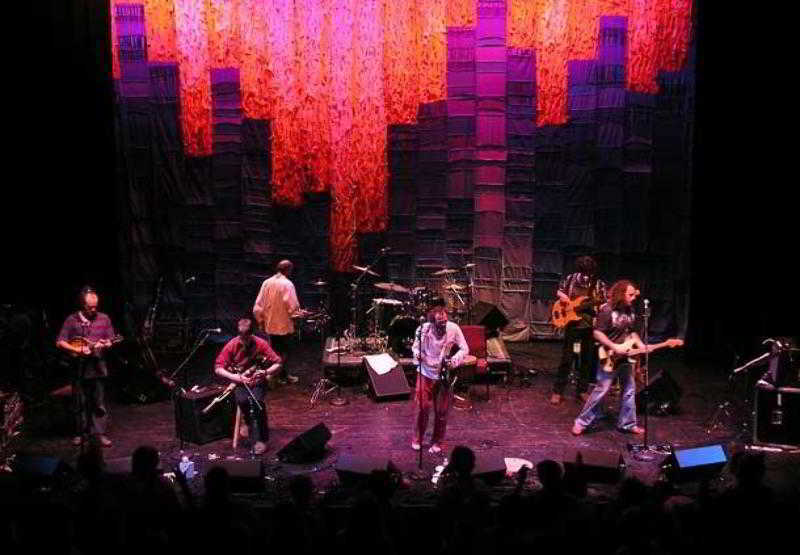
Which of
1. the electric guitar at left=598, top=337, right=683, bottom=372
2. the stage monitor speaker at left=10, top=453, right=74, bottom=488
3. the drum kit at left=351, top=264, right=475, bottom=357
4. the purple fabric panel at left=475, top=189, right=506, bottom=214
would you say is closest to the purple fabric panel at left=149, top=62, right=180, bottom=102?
the drum kit at left=351, top=264, right=475, bottom=357

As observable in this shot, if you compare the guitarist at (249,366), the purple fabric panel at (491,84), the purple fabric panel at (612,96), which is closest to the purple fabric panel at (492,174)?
the purple fabric panel at (491,84)

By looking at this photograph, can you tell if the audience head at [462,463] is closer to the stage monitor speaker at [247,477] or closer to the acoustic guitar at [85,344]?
the stage monitor speaker at [247,477]

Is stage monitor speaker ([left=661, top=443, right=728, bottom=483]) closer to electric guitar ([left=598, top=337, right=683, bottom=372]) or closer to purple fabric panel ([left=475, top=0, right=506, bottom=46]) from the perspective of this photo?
electric guitar ([left=598, top=337, right=683, bottom=372])

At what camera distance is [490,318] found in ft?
42.4

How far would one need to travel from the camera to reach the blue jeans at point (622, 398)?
956cm

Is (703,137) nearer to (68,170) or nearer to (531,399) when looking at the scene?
(531,399)

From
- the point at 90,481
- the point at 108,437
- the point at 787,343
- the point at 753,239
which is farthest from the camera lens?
the point at 753,239

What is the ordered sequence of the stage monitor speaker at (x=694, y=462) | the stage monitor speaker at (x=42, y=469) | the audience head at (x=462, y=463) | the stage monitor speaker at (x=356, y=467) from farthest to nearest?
the stage monitor speaker at (x=694, y=462) → the stage monitor speaker at (x=356, y=467) → the stage monitor speaker at (x=42, y=469) → the audience head at (x=462, y=463)

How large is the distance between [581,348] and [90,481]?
7.23 meters

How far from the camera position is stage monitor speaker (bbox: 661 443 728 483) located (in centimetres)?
803

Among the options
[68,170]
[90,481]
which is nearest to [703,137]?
[68,170]

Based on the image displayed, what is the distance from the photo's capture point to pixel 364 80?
45.1 ft

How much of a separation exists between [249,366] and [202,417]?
0.82 meters

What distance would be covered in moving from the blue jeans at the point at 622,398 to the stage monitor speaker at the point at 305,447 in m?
3.03
